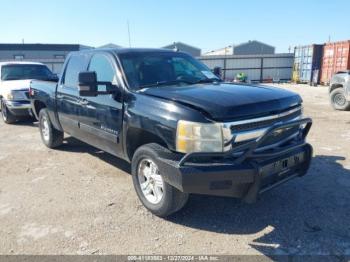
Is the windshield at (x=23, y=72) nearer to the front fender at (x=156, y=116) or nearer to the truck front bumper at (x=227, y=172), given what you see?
the front fender at (x=156, y=116)

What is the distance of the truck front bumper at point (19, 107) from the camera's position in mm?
9547

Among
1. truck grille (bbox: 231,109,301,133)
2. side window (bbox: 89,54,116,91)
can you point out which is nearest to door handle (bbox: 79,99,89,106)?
side window (bbox: 89,54,116,91)

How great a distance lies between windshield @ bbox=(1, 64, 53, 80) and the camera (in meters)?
10.5

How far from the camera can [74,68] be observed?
5684 mm

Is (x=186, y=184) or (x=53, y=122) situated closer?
(x=186, y=184)

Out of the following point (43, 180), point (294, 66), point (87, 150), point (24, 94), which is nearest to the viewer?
point (43, 180)

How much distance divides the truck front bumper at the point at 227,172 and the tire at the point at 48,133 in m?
3.89

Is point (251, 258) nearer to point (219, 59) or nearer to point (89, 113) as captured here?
point (89, 113)

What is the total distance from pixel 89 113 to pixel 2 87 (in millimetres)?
6496

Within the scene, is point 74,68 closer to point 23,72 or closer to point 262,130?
point 262,130

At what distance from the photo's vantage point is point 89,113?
4914 mm

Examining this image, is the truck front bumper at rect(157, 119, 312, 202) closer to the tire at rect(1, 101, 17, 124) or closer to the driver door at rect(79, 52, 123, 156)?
the driver door at rect(79, 52, 123, 156)

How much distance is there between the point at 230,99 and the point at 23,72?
354 inches

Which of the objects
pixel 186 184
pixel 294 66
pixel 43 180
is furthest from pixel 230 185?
pixel 294 66
